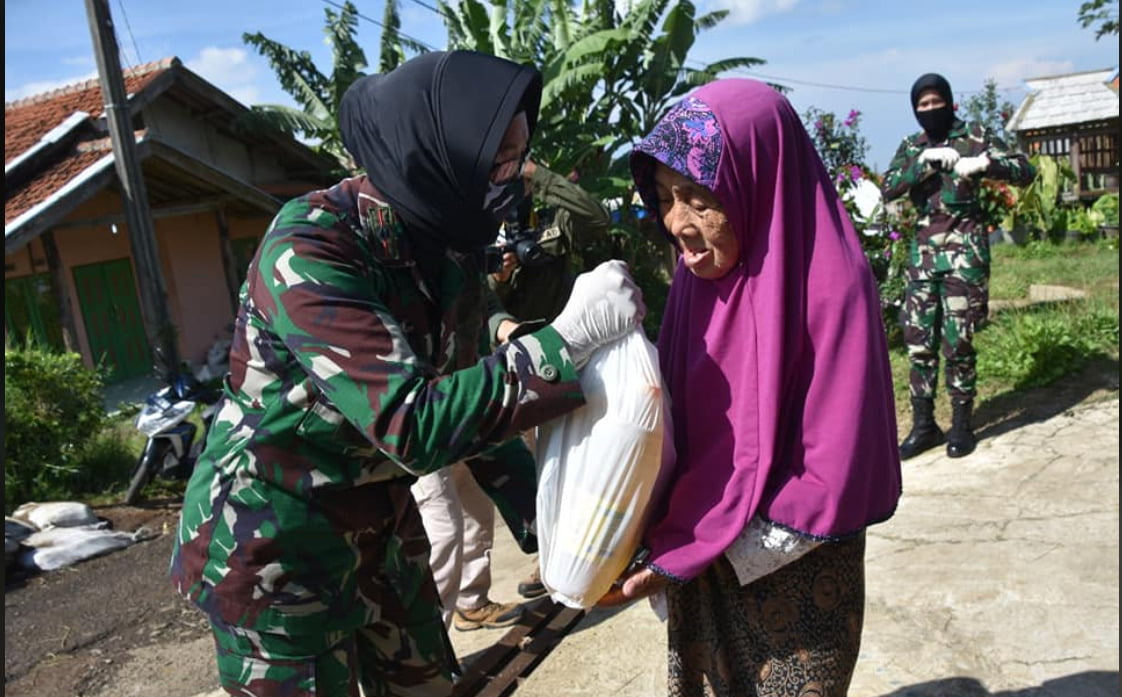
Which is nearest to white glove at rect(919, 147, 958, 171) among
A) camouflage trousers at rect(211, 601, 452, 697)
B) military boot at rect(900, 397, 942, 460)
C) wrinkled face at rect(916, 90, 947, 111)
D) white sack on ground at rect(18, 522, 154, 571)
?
wrinkled face at rect(916, 90, 947, 111)

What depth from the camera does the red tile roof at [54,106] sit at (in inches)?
416

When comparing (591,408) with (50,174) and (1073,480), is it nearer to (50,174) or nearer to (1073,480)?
(1073,480)

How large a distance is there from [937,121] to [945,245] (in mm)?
715

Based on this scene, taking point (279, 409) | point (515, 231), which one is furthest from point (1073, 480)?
point (279, 409)

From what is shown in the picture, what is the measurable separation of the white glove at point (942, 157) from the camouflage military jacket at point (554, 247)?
211 centimetres

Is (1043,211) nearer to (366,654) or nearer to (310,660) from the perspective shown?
(366,654)

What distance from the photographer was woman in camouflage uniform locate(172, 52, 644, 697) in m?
1.51

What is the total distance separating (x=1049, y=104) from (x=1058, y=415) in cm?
1748

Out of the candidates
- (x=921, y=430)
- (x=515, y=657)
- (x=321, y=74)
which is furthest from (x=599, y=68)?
(x=515, y=657)

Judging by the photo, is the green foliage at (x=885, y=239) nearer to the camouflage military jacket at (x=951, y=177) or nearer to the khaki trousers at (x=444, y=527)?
the camouflage military jacket at (x=951, y=177)

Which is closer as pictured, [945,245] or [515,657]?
[515,657]

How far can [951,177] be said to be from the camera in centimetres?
522

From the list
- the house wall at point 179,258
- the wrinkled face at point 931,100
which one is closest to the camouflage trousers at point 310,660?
the wrinkled face at point 931,100

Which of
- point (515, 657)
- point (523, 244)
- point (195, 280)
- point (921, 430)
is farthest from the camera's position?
point (195, 280)
